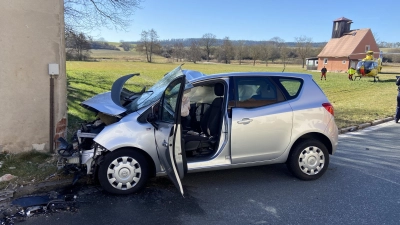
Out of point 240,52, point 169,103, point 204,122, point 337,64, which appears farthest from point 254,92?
point 240,52

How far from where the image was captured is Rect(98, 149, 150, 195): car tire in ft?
12.8

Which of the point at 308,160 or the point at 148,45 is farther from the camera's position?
the point at 148,45

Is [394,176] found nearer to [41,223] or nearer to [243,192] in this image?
[243,192]

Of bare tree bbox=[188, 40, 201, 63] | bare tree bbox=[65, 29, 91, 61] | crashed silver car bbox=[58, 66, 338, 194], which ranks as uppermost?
bare tree bbox=[188, 40, 201, 63]

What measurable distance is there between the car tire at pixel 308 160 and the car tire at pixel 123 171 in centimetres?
217

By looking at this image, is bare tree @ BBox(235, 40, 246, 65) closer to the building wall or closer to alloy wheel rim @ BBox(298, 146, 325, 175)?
the building wall

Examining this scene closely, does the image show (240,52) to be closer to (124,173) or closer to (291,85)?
(291,85)

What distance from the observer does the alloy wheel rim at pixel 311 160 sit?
15.0 ft

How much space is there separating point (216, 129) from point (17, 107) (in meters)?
3.40

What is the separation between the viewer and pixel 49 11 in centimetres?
517

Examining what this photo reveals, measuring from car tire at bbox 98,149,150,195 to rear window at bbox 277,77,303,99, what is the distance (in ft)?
7.48

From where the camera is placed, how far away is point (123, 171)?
3.95m

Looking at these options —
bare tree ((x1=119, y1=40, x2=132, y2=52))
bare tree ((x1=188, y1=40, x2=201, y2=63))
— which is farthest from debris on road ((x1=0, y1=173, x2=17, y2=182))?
bare tree ((x1=119, y1=40, x2=132, y2=52))

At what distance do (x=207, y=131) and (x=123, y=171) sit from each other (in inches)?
53.8
